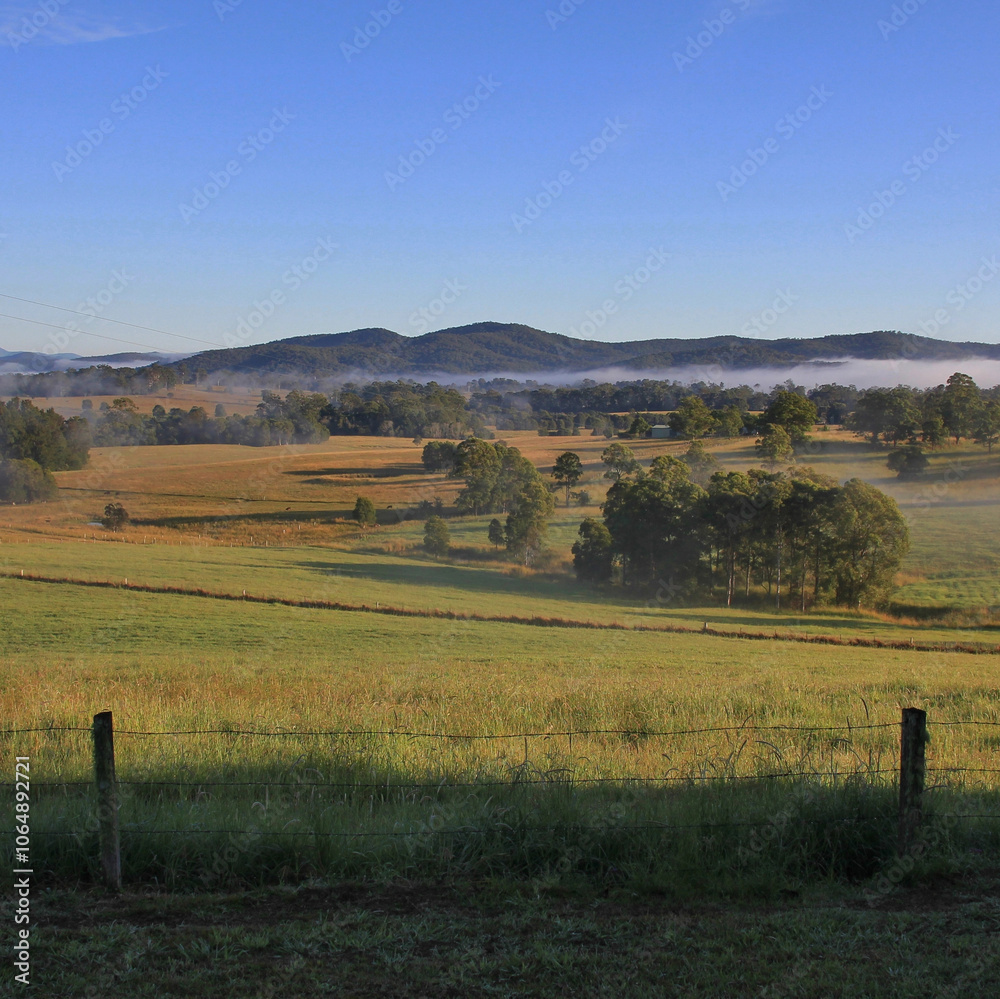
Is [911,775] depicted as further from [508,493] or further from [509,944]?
[508,493]

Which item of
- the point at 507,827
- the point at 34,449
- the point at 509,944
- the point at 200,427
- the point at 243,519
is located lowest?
the point at 243,519

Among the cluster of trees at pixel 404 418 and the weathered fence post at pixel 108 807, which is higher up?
the cluster of trees at pixel 404 418

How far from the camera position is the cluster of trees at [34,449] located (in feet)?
261

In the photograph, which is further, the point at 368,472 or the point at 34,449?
the point at 368,472

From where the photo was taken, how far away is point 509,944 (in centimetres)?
491

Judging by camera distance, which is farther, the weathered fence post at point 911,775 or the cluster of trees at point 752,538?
the cluster of trees at point 752,538

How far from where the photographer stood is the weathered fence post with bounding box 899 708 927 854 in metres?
5.89

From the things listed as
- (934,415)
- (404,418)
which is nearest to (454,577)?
(934,415)

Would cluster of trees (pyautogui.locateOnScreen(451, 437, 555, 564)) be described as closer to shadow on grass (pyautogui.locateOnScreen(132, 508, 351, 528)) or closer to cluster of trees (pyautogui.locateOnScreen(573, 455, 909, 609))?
cluster of trees (pyautogui.locateOnScreen(573, 455, 909, 609))

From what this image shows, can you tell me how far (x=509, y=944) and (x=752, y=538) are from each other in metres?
52.2

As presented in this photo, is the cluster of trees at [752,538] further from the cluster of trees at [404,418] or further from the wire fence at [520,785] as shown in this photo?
the cluster of trees at [404,418]

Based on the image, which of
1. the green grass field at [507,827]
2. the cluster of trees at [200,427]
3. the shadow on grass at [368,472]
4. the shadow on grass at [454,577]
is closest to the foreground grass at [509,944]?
the green grass field at [507,827]

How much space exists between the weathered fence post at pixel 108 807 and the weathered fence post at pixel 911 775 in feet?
16.7

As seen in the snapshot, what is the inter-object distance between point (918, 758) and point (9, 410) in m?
109
